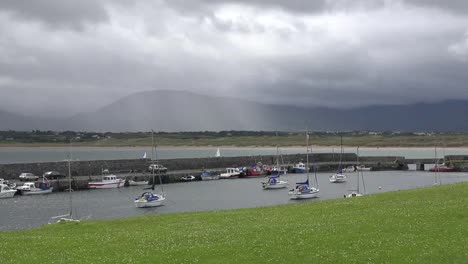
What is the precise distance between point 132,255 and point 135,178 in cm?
9628

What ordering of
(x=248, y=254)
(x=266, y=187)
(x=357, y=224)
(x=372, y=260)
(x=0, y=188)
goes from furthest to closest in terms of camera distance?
(x=266, y=187) < (x=0, y=188) < (x=357, y=224) < (x=248, y=254) < (x=372, y=260)

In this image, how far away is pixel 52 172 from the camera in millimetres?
111625

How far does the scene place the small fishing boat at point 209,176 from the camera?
123m

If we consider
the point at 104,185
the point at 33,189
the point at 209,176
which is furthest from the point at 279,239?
the point at 209,176

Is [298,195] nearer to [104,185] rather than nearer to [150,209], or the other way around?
[150,209]

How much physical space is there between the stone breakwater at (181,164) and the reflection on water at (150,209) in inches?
696

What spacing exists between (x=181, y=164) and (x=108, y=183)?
108 ft

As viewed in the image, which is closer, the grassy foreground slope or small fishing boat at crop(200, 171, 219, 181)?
the grassy foreground slope

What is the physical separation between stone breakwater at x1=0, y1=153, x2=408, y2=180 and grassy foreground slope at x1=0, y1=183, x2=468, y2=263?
302 feet

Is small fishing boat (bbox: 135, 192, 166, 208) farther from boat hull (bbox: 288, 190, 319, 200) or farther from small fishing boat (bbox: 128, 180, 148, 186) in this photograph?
small fishing boat (bbox: 128, 180, 148, 186)

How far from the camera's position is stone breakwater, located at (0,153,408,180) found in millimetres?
114875

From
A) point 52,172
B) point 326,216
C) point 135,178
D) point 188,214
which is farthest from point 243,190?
point 326,216

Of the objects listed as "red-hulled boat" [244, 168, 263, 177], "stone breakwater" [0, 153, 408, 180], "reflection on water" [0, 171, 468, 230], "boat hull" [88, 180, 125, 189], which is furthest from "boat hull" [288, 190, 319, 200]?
"red-hulled boat" [244, 168, 263, 177]

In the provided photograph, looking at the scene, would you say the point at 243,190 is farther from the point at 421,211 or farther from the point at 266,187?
the point at 421,211
